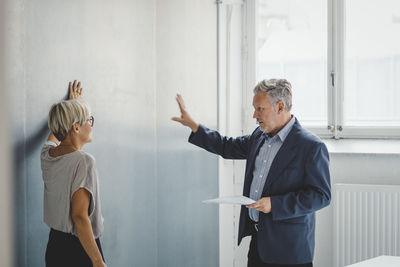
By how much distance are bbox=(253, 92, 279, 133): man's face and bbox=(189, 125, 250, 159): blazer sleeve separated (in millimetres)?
297

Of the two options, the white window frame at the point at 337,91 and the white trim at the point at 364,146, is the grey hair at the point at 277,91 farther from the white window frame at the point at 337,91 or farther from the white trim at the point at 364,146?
the white window frame at the point at 337,91

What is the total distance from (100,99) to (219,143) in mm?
729

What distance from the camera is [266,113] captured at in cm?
221

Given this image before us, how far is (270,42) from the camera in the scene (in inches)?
151

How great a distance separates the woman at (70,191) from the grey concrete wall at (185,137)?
94 cm

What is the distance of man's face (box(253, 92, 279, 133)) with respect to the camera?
2.20 meters

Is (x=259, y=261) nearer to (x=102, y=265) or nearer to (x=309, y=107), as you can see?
(x=102, y=265)

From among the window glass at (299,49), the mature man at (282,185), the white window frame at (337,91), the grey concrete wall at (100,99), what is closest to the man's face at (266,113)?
the mature man at (282,185)

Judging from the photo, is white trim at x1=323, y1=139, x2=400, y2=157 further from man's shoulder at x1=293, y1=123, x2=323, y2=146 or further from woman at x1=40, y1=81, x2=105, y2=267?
woman at x1=40, y1=81, x2=105, y2=267

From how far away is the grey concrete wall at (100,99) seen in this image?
156cm

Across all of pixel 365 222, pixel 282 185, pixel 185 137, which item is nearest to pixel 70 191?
pixel 282 185

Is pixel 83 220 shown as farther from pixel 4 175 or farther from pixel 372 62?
pixel 372 62

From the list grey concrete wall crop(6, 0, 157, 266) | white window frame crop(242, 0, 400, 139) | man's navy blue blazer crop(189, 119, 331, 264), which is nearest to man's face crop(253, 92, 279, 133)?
man's navy blue blazer crop(189, 119, 331, 264)

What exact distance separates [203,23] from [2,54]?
177 cm
